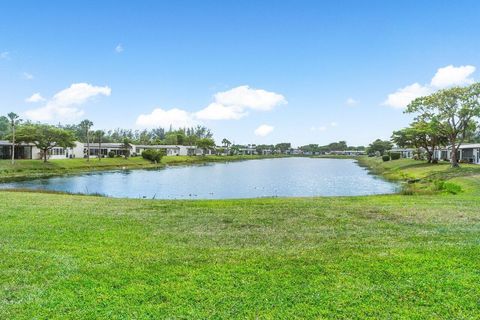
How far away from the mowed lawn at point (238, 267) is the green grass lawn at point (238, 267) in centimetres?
2

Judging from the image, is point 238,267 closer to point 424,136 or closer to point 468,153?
point 424,136

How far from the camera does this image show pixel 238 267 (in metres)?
7.50

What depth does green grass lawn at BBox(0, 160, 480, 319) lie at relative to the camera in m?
5.84

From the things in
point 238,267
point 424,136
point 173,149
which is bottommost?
point 238,267

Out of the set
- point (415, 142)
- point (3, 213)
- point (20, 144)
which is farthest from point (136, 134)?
point (3, 213)

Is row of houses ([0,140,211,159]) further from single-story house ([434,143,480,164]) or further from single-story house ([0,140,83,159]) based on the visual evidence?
single-story house ([434,143,480,164])

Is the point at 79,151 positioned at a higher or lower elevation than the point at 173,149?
lower

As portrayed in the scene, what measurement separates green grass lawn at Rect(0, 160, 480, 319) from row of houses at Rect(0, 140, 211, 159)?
207 ft

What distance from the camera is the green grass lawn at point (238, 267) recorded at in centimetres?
584

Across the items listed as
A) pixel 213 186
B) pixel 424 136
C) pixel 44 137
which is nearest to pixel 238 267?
pixel 213 186

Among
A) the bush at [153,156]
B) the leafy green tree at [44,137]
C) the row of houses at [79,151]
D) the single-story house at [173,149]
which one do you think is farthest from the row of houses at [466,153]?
the single-story house at [173,149]

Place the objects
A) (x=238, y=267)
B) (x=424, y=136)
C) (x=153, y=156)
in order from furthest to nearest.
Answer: (x=153, y=156), (x=424, y=136), (x=238, y=267)

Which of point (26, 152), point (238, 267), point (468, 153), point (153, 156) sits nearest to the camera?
point (238, 267)

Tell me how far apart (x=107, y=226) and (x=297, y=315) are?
7465 mm
